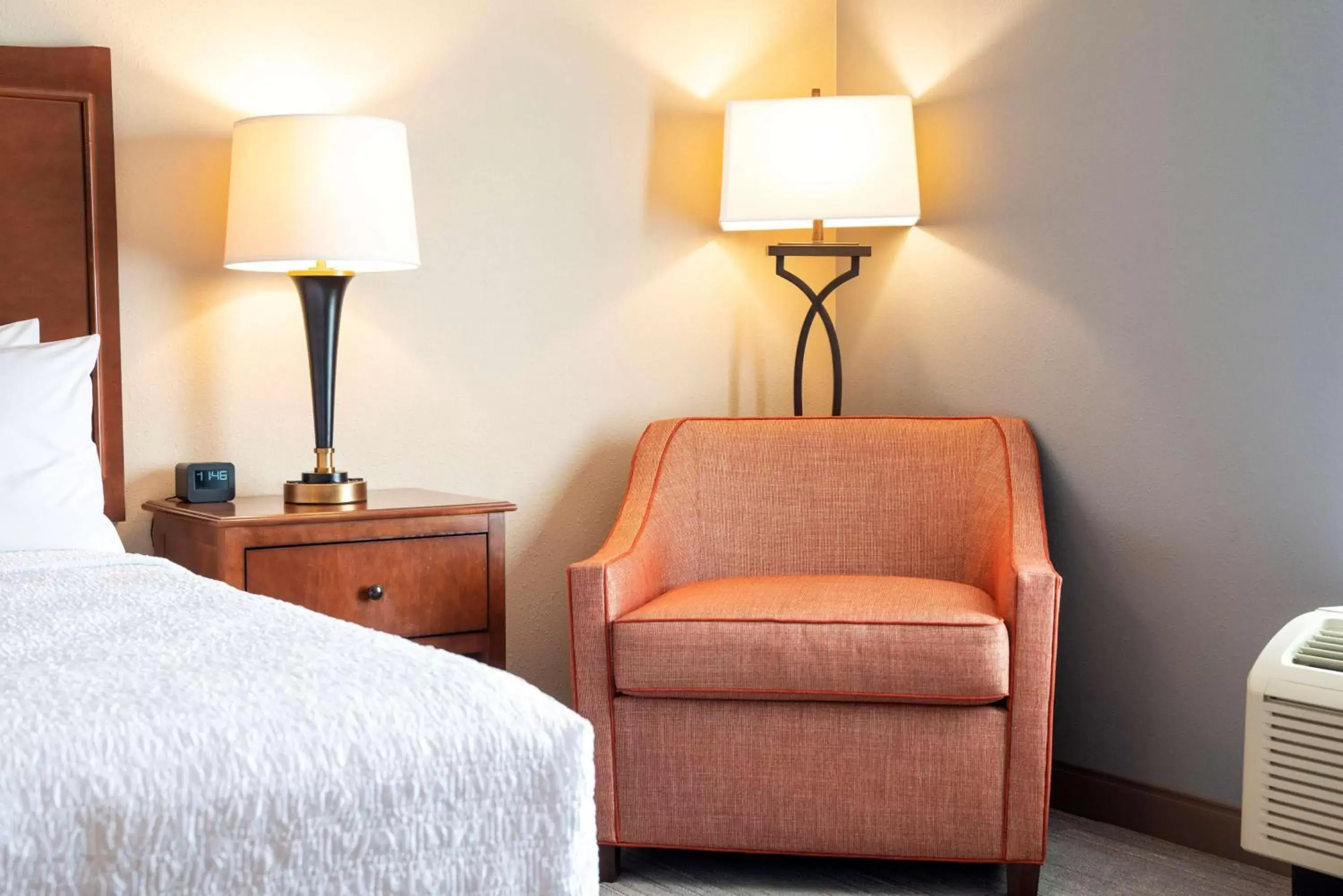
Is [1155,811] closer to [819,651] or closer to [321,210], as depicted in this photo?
[819,651]

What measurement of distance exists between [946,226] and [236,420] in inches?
65.6

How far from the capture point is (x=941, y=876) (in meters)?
2.45

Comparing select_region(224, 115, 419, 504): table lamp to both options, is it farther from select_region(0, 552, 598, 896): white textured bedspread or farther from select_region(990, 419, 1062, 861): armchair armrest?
select_region(0, 552, 598, 896): white textured bedspread

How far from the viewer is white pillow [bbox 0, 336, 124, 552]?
2.06 m

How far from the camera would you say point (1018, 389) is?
9.68ft

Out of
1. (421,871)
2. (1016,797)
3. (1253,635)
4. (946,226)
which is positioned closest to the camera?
(421,871)

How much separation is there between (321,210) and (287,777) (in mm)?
1753

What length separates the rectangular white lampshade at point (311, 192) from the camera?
97.0 inches

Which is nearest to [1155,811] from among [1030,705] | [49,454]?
[1030,705]

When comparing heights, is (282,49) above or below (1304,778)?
above

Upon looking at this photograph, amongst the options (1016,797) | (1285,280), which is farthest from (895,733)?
(1285,280)

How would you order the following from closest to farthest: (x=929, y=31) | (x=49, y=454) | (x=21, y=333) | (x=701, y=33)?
(x=49, y=454)
(x=21, y=333)
(x=929, y=31)
(x=701, y=33)

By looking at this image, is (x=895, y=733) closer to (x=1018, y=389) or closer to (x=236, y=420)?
(x=1018, y=389)

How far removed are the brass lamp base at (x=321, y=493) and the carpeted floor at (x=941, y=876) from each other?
0.88 m
